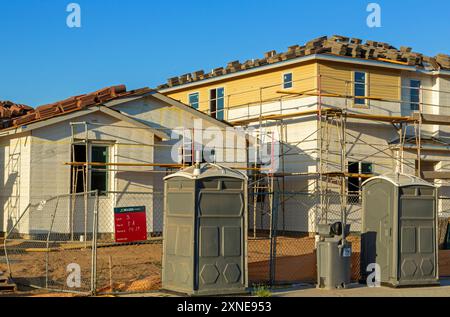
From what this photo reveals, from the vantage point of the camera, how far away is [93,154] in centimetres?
2359

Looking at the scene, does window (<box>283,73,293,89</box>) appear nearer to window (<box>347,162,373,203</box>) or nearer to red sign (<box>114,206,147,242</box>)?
window (<box>347,162,373,203</box>)

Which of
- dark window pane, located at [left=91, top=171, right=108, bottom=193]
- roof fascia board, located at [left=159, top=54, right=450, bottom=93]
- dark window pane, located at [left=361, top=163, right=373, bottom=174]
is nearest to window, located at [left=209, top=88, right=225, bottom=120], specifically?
→ roof fascia board, located at [left=159, top=54, right=450, bottom=93]

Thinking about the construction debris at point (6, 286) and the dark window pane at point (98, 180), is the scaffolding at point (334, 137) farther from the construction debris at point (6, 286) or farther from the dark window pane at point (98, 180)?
the construction debris at point (6, 286)

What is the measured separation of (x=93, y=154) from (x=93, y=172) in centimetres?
59

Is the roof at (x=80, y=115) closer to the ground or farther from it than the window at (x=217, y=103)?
closer to the ground

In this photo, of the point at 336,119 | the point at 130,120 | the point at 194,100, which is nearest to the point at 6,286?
the point at 130,120

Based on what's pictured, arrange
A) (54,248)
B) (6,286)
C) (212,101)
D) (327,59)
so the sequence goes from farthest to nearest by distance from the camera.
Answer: (212,101), (327,59), (54,248), (6,286)

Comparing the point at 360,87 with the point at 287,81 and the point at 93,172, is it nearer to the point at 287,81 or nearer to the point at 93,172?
the point at 287,81

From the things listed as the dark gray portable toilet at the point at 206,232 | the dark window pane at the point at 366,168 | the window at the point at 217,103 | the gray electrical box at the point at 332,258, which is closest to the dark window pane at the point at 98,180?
the window at the point at 217,103

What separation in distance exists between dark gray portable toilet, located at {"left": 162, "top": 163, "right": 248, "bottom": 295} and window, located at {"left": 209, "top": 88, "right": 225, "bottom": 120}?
1850cm

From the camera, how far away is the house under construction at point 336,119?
2656cm

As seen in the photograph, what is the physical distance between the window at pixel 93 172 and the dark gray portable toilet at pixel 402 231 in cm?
1131
